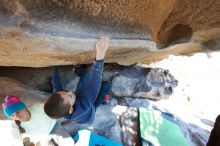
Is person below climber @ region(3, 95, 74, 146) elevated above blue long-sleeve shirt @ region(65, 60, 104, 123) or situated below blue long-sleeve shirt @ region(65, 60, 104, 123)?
below

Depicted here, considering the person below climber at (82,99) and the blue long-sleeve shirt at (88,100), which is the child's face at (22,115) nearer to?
the person below climber at (82,99)

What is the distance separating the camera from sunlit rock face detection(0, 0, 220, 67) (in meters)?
1.53

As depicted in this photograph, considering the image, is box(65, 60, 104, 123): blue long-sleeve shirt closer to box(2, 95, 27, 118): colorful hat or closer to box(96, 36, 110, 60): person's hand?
box(96, 36, 110, 60): person's hand

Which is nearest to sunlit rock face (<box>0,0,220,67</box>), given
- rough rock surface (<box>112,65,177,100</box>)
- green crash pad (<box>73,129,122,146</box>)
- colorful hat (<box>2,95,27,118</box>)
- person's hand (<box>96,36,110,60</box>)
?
person's hand (<box>96,36,110,60</box>)

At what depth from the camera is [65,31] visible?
1688mm

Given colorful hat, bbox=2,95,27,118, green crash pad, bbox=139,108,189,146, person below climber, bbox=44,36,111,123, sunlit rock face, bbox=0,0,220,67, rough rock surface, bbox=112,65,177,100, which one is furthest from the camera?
rough rock surface, bbox=112,65,177,100

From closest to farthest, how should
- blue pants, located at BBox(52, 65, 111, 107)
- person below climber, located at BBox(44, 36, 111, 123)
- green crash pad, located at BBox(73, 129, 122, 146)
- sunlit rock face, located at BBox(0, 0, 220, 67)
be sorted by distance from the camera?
sunlit rock face, located at BBox(0, 0, 220, 67), person below climber, located at BBox(44, 36, 111, 123), blue pants, located at BBox(52, 65, 111, 107), green crash pad, located at BBox(73, 129, 122, 146)

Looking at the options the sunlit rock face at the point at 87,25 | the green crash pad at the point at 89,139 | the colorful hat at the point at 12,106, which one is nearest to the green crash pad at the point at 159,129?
the green crash pad at the point at 89,139

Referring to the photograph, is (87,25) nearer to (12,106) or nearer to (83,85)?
(83,85)

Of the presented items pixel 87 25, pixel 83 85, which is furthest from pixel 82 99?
pixel 87 25

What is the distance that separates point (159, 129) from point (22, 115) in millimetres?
1966

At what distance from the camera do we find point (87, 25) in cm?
172

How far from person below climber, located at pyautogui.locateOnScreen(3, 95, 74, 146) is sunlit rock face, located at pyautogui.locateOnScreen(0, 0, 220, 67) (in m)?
0.32

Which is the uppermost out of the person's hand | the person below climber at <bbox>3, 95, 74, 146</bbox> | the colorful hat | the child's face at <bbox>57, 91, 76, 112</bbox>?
the person's hand
